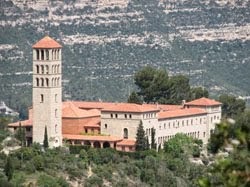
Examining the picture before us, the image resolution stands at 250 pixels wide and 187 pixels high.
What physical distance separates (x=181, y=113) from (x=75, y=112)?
5.45m

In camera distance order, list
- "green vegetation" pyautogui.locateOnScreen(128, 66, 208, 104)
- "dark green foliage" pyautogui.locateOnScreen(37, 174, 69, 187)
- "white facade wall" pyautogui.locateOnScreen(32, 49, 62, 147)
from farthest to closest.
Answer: "green vegetation" pyautogui.locateOnScreen(128, 66, 208, 104)
"white facade wall" pyautogui.locateOnScreen(32, 49, 62, 147)
"dark green foliage" pyautogui.locateOnScreen(37, 174, 69, 187)

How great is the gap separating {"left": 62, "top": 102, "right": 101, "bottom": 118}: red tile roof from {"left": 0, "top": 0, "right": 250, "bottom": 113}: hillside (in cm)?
4094

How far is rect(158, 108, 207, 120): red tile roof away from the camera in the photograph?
6669cm

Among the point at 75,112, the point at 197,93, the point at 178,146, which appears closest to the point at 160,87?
the point at 197,93

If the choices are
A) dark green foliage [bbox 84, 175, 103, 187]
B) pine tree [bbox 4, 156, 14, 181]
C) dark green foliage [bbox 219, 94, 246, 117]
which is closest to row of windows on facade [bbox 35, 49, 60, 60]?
dark green foliage [bbox 84, 175, 103, 187]

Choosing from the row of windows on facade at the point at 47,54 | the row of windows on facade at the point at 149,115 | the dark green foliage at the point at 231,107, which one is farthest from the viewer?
the dark green foliage at the point at 231,107

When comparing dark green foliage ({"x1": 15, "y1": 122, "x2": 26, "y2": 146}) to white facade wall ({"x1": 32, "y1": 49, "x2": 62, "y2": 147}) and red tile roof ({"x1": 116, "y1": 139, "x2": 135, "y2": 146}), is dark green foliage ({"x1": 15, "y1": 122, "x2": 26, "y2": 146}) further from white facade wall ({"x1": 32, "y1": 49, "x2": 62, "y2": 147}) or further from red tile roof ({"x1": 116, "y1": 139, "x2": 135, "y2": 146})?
red tile roof ({"x1": 116, "y1": 139, "x2": 135, "y2": 146})

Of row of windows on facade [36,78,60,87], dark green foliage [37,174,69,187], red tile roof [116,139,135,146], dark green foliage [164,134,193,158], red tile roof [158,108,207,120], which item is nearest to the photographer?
dark green foliage [37,174,69,187]

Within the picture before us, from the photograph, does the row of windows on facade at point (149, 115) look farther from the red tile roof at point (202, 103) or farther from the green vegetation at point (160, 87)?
the green vegetation at point (160, 87)

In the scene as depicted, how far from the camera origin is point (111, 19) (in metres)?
136

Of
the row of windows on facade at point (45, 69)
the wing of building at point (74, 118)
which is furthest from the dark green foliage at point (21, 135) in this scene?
the row of windows on facade at point (45, 69)

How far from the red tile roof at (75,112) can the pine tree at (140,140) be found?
418 centimetres

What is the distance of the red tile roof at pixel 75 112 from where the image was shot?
65812mm

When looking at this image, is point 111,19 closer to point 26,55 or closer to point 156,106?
point 26,55
